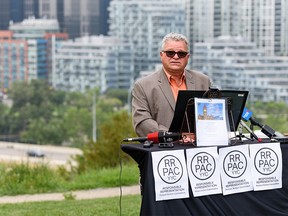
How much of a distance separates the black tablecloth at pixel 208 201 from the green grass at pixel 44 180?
190 inches

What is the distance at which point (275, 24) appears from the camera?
8862 cm

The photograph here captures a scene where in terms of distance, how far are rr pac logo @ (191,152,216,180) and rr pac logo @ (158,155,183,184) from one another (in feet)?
0.34

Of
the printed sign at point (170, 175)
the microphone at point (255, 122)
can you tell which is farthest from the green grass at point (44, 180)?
the printed sign at point (170, 175)

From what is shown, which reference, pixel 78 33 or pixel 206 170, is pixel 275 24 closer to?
pixel 78 33

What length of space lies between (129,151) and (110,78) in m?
87.3

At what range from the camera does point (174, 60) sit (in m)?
5.29

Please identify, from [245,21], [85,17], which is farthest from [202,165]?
[85,17]

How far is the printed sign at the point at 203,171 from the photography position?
190 inches

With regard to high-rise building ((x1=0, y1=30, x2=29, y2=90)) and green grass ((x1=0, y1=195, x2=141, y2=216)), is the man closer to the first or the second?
green grass ((x1=0, y1=195, x2=141, y2=216))

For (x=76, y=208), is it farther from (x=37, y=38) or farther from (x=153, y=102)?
(x=37, y=38)

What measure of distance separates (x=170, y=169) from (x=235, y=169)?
0.47 meters

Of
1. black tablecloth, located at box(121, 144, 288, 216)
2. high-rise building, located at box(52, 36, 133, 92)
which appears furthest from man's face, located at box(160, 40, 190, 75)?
high-rise building, located at box(52, 36, 133, 92)

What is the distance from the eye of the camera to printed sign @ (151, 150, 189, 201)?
15.5 feet

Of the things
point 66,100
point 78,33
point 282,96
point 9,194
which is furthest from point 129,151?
point 78,33
